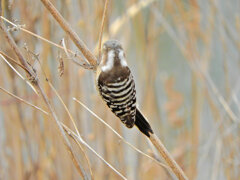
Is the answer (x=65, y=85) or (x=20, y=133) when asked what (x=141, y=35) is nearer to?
(x=65, y=85)

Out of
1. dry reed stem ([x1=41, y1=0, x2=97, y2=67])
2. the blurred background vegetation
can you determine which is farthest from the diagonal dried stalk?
the blurred background vegetation

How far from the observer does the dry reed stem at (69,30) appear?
648mm

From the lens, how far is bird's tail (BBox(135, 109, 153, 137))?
2.51ft

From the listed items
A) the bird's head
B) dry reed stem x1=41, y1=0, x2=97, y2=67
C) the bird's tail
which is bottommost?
the bird's tail

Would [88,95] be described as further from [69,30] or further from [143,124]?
[69,30]

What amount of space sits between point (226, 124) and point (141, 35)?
0.48 metres

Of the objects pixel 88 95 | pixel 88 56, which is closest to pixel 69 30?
pixel 88 56

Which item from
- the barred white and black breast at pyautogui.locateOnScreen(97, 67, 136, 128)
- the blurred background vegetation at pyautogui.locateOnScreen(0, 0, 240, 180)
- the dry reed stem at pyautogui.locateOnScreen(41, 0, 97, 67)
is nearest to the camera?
the dry reed stem at pyautogui.locateOnScreen(41, 0, 97, 67)

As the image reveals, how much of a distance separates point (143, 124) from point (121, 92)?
0.33 ft

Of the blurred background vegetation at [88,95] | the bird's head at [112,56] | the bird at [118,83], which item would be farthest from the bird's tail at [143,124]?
the blurred background vegetation at [88,95]

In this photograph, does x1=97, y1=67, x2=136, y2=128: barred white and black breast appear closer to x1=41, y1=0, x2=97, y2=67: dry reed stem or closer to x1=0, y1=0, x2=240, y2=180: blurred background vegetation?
x1=41, y1=0, x2=97, y2=67: dry reed stem

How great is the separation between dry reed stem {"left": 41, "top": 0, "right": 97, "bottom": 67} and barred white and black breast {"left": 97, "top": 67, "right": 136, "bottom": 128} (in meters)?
0.05

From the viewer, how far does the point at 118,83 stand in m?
0.77

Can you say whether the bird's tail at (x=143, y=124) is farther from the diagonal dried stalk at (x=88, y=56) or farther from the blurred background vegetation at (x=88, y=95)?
the blurred background vegetation at (x=88, y=95)
